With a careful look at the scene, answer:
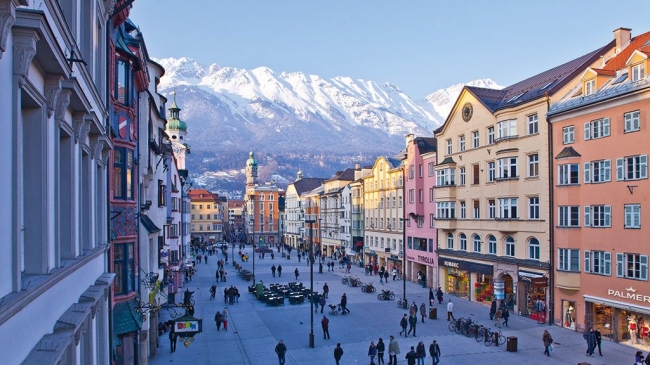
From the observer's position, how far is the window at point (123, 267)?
16.4m

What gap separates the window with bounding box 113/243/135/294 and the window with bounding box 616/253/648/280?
24.5 meters

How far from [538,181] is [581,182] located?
3.54m

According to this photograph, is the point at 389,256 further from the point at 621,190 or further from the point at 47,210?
the point at 47,210

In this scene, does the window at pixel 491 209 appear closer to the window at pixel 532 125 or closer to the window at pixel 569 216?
the window at pixel 532 125

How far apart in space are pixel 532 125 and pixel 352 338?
1868cm

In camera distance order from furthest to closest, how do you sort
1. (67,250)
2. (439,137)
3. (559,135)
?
(439,137) < (559,135) < (67,250)

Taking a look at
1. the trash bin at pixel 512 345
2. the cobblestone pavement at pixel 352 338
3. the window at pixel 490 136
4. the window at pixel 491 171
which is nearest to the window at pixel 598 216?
the cobblestone pavement at pixel 352 338

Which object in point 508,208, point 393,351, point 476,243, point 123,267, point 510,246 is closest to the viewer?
point 123,267

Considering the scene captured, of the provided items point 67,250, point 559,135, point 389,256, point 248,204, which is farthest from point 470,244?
point 248,204

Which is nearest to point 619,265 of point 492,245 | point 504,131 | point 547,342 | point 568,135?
point 547,342

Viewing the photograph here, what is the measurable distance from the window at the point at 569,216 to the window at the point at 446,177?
13.3m

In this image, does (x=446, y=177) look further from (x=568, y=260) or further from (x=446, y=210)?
(x=568, y=260)

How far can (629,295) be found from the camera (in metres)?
27.1

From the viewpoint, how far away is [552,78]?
1463 inches
